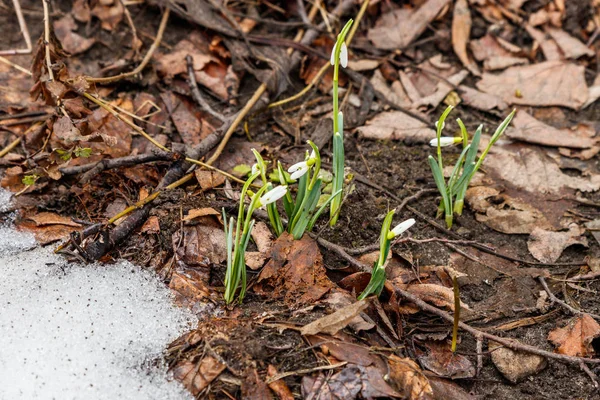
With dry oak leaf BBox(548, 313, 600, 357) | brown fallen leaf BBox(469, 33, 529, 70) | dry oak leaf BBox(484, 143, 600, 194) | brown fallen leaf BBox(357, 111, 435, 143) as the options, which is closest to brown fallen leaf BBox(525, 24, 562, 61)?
brown fallen leaf BBox(469, 33, 529, 70)

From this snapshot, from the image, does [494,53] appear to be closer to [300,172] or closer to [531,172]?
[531,172]

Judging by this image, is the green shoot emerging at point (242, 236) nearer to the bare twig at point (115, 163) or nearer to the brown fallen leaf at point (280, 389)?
the brown fallen leaf at point (280, 389)

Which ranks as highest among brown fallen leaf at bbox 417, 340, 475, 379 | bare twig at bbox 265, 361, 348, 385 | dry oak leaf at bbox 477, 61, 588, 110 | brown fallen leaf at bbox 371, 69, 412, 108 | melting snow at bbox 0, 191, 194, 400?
dry oak leaf at bbox 477, 61, 588, 110

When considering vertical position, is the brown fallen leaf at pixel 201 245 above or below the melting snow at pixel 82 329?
above

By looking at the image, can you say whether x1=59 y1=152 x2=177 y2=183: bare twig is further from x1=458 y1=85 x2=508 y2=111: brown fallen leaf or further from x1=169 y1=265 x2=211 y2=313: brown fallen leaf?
x1=458 y1=85 x2=508 y2=111: brown fallen leaf

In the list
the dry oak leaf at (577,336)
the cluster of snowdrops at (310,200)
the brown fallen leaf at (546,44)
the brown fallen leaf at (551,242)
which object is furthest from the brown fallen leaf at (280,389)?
the brown fallen leaf at (546,44)

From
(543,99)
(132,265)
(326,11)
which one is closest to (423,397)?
(132,265)
